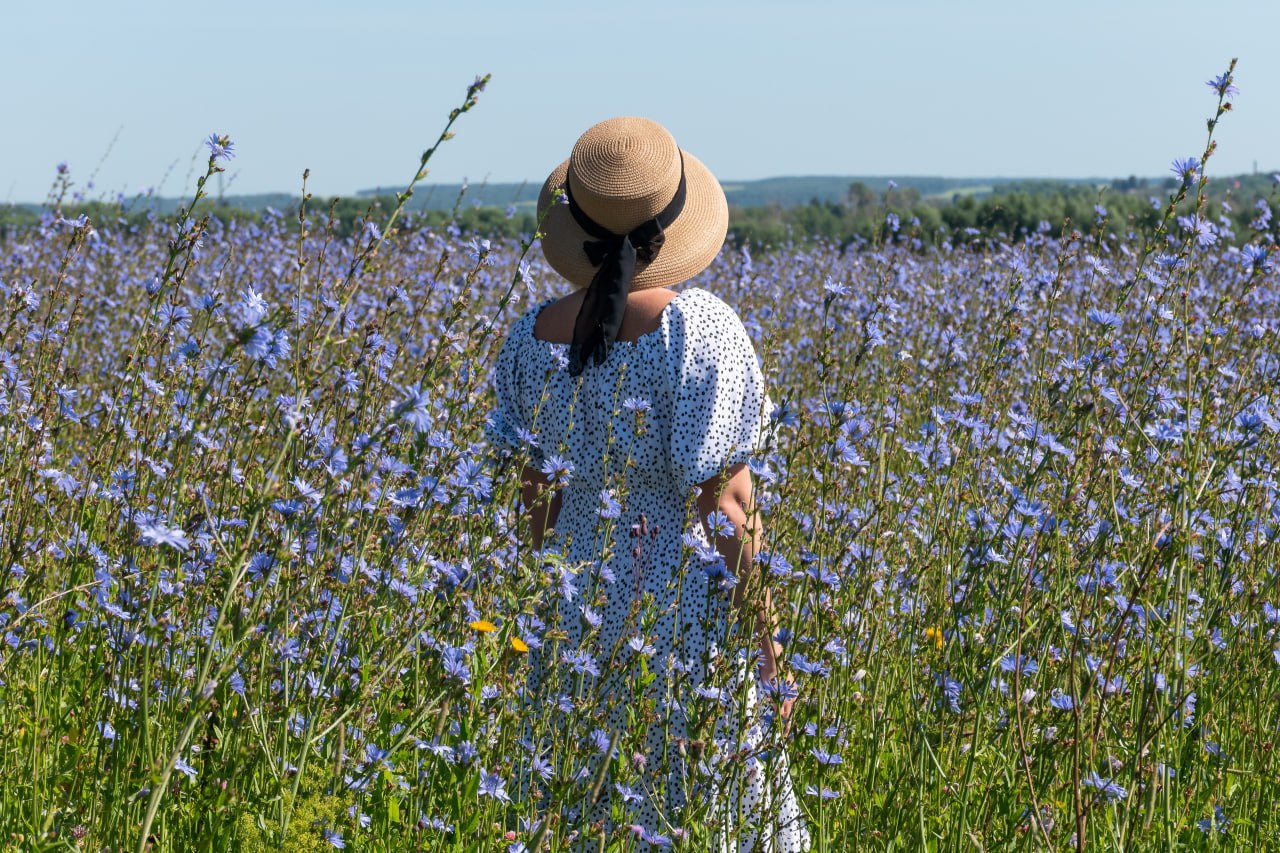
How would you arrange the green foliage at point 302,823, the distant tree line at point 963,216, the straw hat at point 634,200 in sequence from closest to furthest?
the green foliage at point 302,823, the straw hat at point 634,200, the distant tree line at point 963,216

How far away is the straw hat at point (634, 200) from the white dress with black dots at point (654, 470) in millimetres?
107

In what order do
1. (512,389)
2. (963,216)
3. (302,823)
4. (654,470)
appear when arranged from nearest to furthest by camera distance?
(302,823), (654,470), (512,389), (963,216)

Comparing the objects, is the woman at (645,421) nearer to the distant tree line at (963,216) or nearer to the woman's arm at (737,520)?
the woman's arm at (737,520)

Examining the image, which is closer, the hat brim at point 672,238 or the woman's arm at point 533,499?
the hat brim at point 672,238

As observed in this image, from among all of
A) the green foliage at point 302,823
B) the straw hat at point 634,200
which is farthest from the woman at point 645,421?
the green foliage at point 302,823

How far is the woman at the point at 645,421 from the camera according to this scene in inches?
Result: 91.0

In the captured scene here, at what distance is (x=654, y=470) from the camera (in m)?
2.44

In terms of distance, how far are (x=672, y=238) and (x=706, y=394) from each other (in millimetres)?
349

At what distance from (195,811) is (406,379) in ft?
6.86

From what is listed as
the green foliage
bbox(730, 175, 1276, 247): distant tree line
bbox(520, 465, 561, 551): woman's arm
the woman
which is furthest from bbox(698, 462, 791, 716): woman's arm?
bbox(730, 175, 1276, 247): distant tree line

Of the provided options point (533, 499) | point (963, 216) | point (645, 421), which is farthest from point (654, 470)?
point (963, 216)

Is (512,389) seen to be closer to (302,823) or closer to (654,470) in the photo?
(654,470)

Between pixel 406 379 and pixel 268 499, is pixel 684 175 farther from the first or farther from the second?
pixel 406 379

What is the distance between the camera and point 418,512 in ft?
6.59
